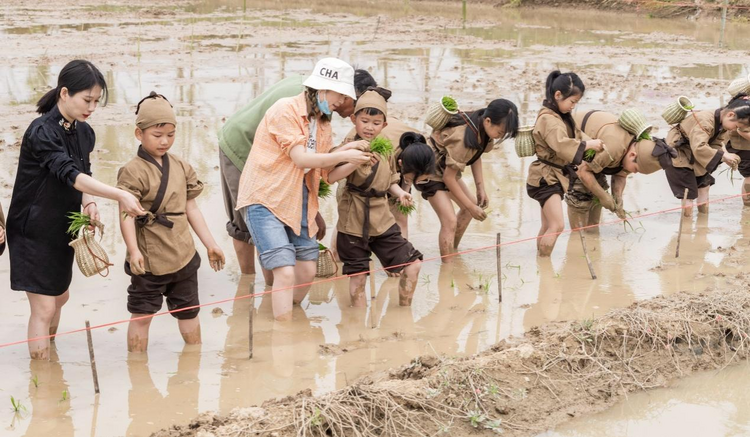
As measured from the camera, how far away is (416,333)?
5.70 meters

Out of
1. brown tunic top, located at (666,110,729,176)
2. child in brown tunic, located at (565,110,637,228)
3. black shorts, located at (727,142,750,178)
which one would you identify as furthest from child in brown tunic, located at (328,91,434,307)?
black shorts, located at (727,142,750,178)

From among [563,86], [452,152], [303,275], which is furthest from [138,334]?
[563,86]

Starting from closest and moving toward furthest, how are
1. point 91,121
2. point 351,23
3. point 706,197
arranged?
point 706,197 < point 91,121 < point 351,23

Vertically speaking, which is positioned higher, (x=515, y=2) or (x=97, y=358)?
(x=515, y=2)

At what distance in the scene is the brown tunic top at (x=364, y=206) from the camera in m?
5.73

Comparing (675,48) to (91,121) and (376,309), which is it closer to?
(91,121)

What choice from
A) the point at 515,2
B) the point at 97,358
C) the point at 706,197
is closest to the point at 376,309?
the point at 97,358

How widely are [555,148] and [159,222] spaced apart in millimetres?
3248

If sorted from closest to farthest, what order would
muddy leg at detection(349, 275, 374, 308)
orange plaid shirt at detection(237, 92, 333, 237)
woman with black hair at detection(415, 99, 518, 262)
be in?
orange plaid shirt at detection(237, 92, 333, 237) < muddy leg at detection(349, 275, 374, 308) < woman with black hair at detection(415, 99, 518, 262)

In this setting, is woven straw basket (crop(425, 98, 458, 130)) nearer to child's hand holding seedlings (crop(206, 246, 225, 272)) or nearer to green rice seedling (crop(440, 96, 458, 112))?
green rice seedling (crop(440, 96, 458, 112))

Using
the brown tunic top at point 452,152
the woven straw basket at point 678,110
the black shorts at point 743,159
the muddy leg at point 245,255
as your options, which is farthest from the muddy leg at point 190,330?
the black shorts at point 743,159

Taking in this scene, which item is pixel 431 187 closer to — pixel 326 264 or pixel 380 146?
pixel 326 264

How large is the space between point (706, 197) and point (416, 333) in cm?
405

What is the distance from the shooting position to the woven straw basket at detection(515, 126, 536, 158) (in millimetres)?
7062
